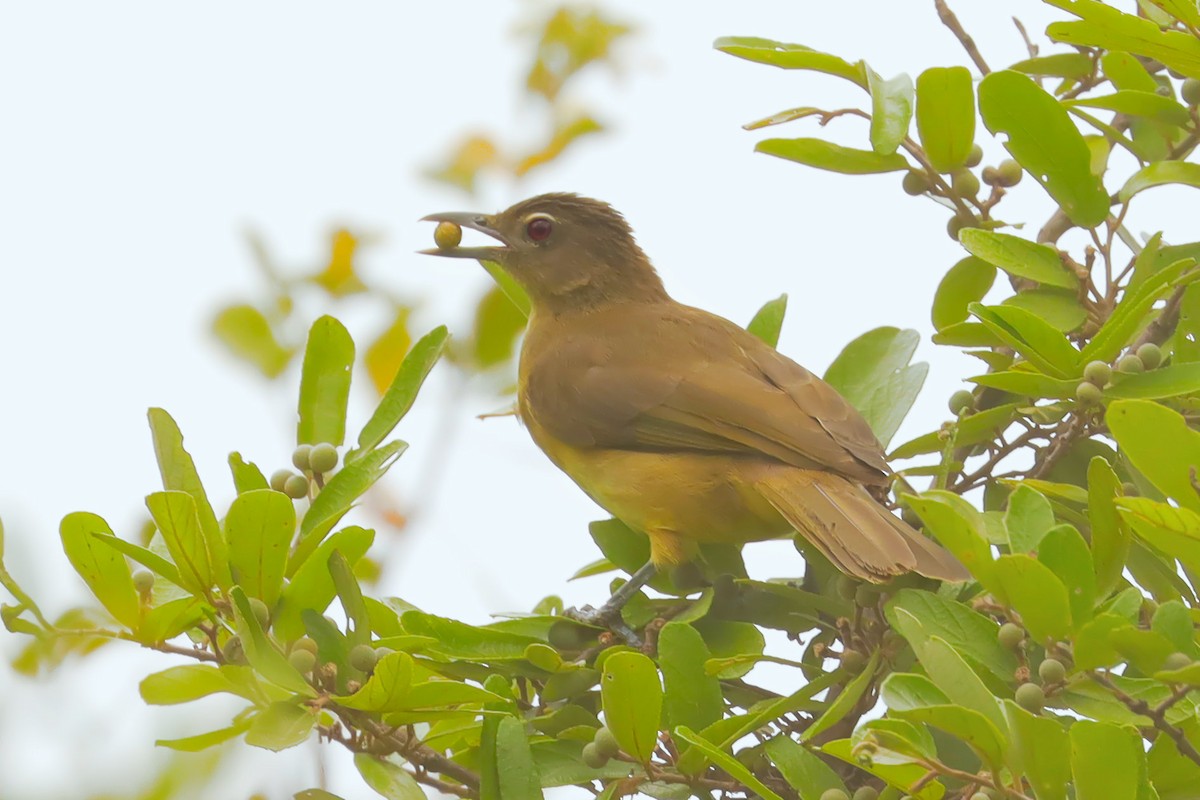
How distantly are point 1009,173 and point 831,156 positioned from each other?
15.0 inches

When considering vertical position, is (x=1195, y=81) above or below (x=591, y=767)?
above

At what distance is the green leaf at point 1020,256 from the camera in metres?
2.97

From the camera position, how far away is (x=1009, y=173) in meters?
3.20

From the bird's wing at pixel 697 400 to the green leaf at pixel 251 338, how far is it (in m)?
1.46

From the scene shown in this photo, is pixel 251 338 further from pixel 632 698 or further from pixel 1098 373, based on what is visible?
pixel 1098 373

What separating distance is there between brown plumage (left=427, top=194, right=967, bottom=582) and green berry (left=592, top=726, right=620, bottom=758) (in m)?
0.61

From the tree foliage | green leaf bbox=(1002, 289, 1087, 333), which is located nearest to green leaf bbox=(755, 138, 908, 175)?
the tree foliage

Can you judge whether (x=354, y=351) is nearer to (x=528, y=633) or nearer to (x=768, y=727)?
(x=528, y=633)

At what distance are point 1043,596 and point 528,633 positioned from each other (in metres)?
1.17

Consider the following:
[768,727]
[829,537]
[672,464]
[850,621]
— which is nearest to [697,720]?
[768,727]

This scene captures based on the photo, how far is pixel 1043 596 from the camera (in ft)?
7.07

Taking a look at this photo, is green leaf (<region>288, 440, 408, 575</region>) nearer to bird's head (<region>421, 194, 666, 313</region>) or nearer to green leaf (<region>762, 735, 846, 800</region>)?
green leaf (<region>762, 735, 846, 800</region>)

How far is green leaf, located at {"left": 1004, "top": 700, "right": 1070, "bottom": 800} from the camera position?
78.1 inches

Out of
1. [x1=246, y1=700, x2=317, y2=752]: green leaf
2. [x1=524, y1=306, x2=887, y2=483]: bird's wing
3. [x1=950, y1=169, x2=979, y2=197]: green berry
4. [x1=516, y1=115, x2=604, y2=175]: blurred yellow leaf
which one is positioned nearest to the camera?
[x1=246, y1=700, x2=317, y2=752]: green leaf
